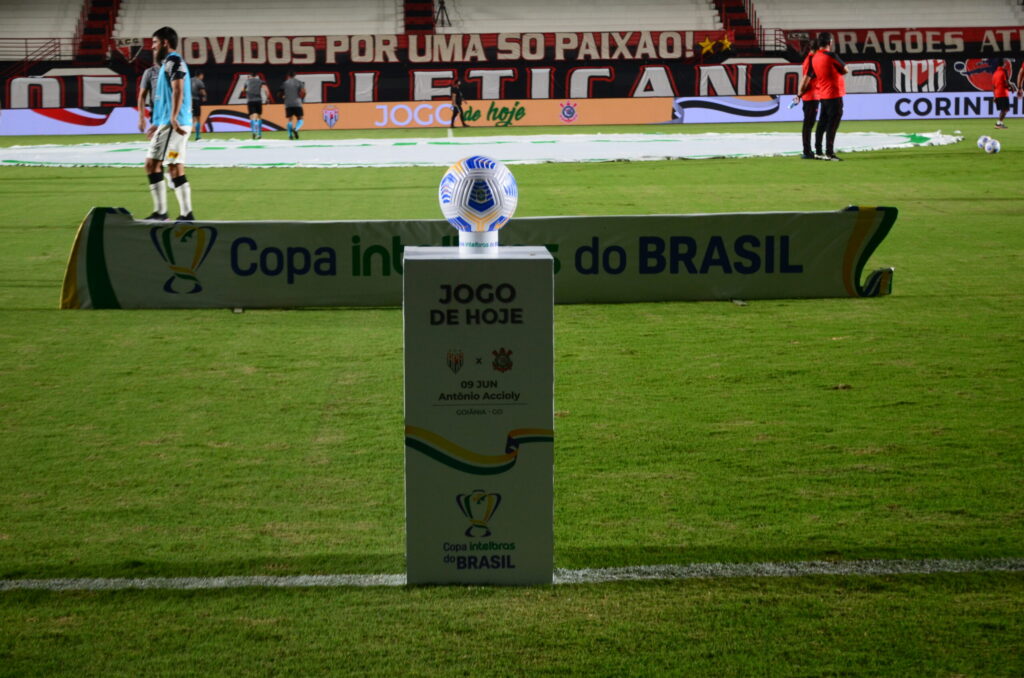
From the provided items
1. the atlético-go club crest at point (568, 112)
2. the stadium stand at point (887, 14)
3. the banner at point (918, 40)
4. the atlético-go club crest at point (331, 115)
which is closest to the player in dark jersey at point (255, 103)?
the atlético-go club crest at point (331, 115)

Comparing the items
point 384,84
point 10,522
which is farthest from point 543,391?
point 384,84

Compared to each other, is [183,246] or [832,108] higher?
[832,108]

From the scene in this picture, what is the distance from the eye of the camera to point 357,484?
5.46 m

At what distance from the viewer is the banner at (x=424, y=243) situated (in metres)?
9.48

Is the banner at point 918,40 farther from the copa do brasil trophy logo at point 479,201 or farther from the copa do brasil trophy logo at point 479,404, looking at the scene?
the copa do brasil trophy logo at point 479,404

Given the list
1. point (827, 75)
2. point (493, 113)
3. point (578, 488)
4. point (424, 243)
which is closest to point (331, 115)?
point (493, 113)

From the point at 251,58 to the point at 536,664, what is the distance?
143 ft

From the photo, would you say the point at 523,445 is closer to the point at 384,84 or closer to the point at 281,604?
the point at 281,604

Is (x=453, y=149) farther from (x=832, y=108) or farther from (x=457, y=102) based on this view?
(x=457, y=102)

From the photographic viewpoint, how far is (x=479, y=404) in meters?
4.16

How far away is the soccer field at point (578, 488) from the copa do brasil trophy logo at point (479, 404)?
17 centimetres

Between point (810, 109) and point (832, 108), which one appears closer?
point (832, 108)

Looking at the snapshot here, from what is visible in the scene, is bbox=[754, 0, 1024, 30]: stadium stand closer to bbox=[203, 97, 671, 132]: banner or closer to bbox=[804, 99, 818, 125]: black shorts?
bbox=[203, 97, 671, 132]: banner

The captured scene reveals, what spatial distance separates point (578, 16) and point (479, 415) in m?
46.9
